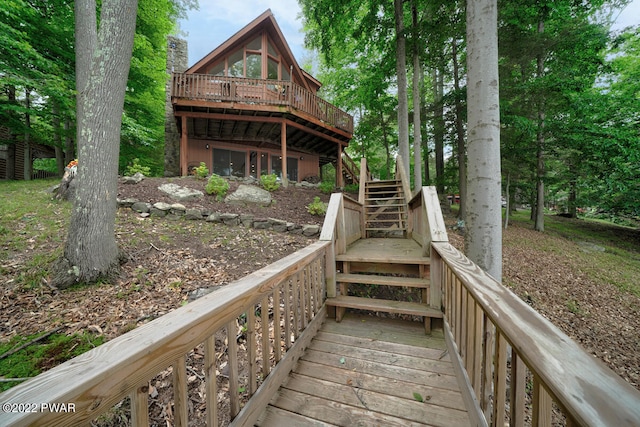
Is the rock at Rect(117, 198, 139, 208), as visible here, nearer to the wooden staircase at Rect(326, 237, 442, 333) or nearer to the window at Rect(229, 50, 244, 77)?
the wooden staircase at Rect(326, 237, 442, 333)

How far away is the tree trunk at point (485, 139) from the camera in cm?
277

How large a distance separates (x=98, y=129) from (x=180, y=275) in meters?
2.24

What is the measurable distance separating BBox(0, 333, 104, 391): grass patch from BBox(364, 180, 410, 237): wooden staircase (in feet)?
15.8

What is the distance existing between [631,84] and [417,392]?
541 inches

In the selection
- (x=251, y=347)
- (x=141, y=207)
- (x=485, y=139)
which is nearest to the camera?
(x=251, y=347)

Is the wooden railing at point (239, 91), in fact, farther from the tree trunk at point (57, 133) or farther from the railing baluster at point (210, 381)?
the railing baluster at point (210, 381)

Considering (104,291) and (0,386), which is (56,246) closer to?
(104,291)

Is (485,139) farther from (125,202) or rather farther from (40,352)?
(125,202)

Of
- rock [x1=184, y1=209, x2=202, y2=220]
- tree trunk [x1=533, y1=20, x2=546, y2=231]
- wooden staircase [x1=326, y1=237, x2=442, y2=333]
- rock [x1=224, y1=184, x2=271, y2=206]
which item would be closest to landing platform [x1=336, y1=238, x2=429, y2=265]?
wooden staircase [x1=326, y1=237, x2=442, y2=333]

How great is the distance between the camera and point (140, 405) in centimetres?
84

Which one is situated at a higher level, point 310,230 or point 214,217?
point 214,217

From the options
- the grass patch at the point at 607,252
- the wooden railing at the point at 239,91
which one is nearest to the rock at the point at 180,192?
the wooden railing at the point at 239,91

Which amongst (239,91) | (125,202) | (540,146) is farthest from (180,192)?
(540,146)

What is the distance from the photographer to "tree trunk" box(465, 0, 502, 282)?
9.07 ft
